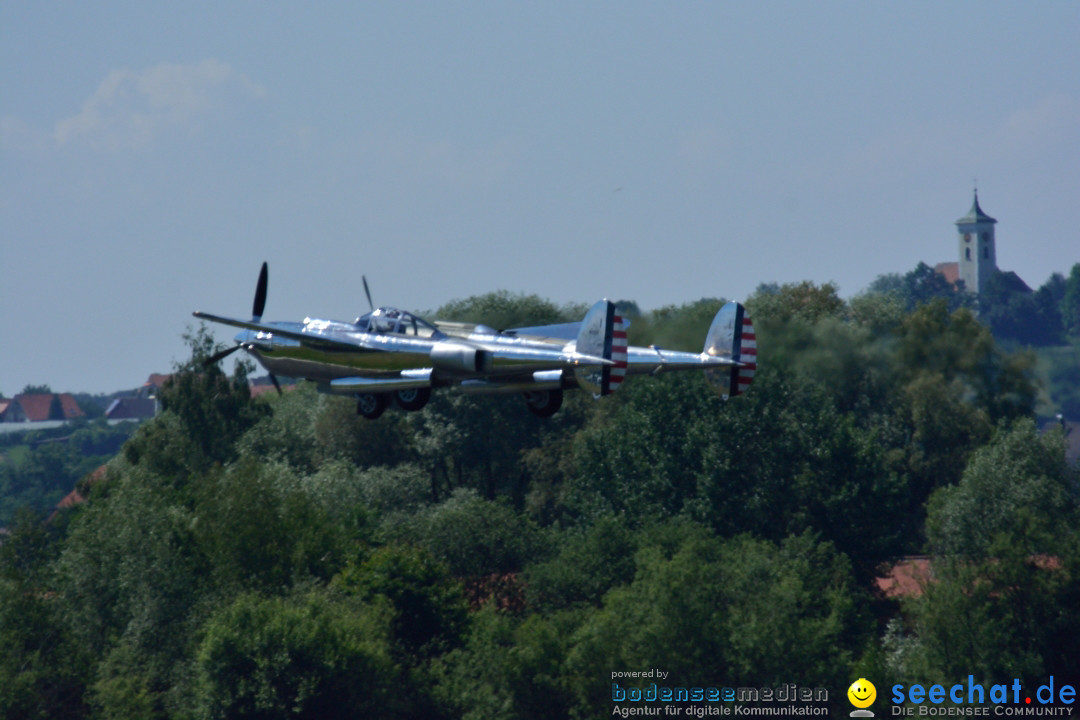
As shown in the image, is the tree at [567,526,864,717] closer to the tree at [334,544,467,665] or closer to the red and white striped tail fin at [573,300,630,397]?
the tree at [334,544,467,665]

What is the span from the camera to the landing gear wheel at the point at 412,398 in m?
42.8

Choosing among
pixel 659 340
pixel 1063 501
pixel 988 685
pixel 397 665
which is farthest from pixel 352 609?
pixel 1063 501

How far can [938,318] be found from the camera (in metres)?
94.6

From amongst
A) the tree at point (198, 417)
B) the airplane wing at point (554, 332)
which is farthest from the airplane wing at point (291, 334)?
the tree at point (198, 417)

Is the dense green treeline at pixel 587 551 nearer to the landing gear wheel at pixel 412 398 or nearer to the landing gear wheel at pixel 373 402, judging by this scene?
the landing gear wheel at pixel 373 402

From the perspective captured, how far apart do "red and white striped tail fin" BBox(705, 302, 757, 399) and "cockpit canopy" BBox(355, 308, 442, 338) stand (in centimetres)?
901

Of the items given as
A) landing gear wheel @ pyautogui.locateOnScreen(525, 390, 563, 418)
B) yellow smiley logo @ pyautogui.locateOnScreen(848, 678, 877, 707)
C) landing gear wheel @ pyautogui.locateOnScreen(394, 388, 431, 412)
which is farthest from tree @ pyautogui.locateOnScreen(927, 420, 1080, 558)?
landing gear wheel @ pyautogui.locateOnScreen(394, 388, 431, 412)

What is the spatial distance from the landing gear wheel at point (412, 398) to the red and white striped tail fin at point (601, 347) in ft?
16.2

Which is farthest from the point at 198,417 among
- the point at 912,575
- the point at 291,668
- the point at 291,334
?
the point at 291,334

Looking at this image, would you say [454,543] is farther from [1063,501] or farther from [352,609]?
[1063,501]

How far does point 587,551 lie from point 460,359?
37.4m

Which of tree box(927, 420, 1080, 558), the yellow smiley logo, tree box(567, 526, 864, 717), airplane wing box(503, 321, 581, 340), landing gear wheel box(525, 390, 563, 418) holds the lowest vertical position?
the yellow smiley logo

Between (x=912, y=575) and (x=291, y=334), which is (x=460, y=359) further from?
(x=912, y=575)

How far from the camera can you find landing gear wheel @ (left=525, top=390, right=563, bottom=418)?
42688mm
